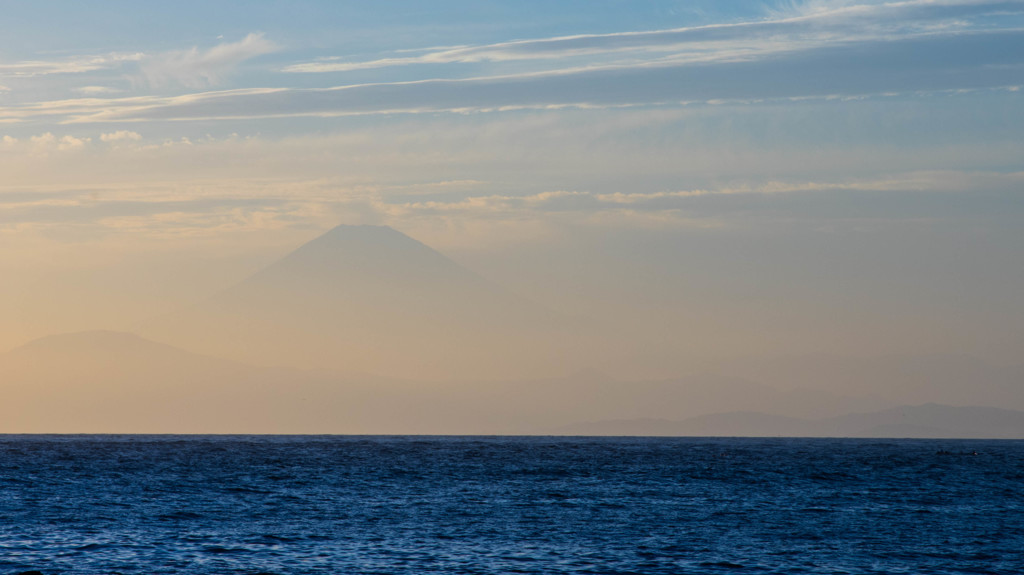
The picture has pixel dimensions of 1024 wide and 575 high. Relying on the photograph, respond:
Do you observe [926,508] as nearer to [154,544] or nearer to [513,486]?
[513,486]

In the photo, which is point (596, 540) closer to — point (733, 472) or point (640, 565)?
point (640, 565)

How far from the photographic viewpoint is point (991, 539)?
5744 centimetres

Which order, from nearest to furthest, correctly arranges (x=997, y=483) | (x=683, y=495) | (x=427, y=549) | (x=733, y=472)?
(x=427, y=549), (x=683, y=495), (x=997, y=483), (x=733, y=472)

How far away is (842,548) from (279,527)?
28.3 meters

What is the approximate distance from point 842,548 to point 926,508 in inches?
955

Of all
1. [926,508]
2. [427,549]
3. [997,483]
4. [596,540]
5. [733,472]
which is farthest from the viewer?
[733,472]

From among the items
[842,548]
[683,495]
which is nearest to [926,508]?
[683,495]

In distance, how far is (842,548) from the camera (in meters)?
53.5

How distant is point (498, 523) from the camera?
61.9m

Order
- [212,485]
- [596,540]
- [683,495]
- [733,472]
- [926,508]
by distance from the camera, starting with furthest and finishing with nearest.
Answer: [733,472] → [212,485] → [683,495] → [926,508] → [596,540]

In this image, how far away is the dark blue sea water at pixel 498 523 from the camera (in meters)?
47.4

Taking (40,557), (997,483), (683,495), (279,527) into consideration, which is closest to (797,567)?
(279,527)

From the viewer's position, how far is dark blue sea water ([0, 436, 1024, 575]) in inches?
1865

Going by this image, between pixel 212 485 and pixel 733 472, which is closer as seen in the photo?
pixel 212 485
